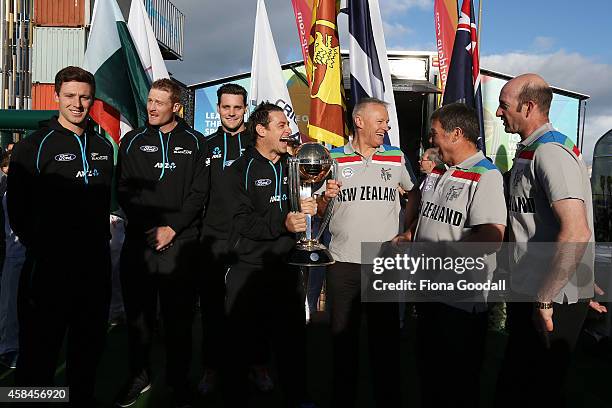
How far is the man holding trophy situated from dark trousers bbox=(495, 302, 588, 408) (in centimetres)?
72

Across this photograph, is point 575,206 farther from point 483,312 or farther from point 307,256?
point 307,256

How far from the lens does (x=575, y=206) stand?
2451mm

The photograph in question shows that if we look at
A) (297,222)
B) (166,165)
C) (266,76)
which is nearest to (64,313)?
(166,165)

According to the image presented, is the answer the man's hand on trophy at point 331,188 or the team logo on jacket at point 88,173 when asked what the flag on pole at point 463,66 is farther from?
the team logo on jacket at point 88,173

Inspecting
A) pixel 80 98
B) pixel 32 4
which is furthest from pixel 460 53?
pixel 32 4

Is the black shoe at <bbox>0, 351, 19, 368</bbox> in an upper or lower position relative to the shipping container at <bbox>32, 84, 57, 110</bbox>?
lower

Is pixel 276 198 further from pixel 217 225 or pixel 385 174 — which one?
pixel 217 225

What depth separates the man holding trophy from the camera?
135 inches

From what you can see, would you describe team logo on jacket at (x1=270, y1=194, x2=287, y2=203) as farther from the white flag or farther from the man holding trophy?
the white flag

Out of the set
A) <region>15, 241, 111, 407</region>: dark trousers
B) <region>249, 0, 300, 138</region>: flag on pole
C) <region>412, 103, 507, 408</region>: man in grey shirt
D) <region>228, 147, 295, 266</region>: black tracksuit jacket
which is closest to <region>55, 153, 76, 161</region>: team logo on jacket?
<region>15, 241, 111, 407</region>: dark trousers

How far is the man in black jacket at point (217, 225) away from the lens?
13.4 ft

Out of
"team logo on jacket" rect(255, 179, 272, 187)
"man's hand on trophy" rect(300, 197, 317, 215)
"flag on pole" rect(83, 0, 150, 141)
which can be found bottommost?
"man's hand on trophy" rect(300, 197, 317, 215)

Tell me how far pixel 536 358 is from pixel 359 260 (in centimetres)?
113

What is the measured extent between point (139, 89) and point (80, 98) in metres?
2.02
